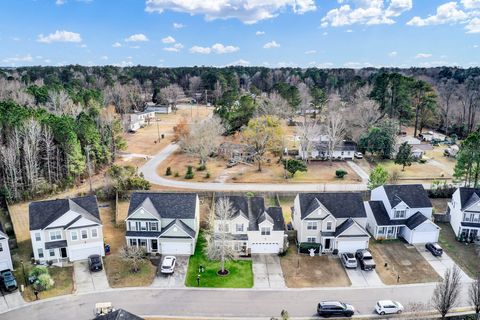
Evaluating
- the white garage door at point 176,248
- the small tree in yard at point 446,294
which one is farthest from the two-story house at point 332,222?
the white garage door at point 176,248

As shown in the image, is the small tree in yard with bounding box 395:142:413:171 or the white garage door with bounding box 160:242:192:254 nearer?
the white garage door with bounding box 160:242:192:254

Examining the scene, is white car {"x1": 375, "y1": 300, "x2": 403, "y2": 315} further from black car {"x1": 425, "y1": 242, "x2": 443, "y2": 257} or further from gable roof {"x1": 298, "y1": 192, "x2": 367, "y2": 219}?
black car {"x1": 425, "y1": 242, "x2": 443, "y2": 257}

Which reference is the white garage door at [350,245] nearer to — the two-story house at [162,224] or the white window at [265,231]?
the white window at [265,231]

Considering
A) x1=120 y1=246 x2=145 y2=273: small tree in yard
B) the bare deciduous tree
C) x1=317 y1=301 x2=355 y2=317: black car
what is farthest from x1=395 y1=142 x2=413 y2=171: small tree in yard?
x1=120 y1=246 x2=145 y2=273: small tree in yard

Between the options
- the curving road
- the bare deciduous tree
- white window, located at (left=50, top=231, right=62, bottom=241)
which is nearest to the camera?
the curving road

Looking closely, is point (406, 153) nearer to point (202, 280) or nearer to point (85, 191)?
point (202, 280)

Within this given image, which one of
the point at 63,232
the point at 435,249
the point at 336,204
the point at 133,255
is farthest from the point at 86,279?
the point at 435,249

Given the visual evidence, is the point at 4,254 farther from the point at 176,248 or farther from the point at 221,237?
the point at 221,237
